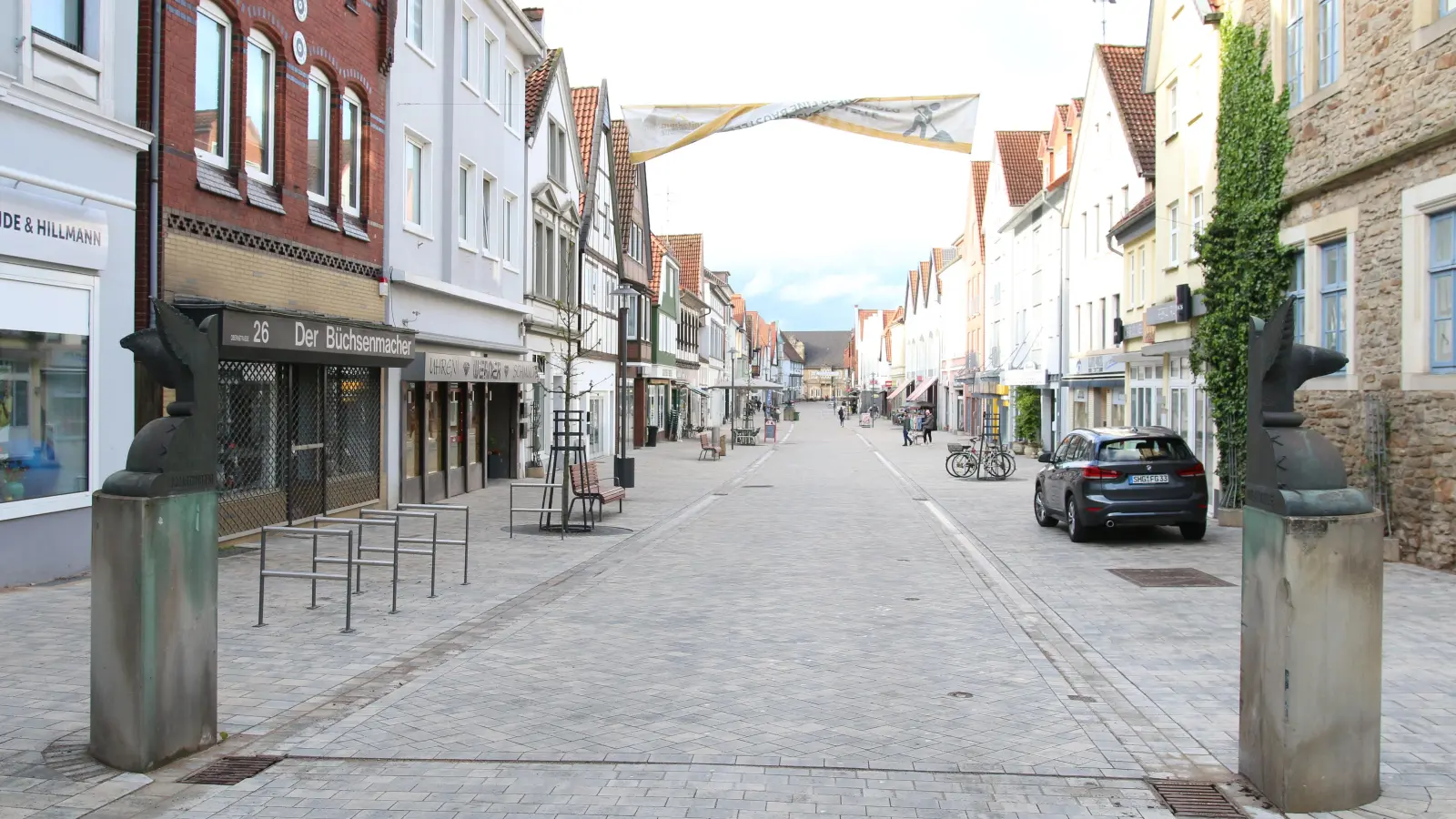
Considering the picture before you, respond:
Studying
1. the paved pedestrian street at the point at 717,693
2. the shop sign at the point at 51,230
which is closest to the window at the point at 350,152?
the shop sign at the point at 51,230

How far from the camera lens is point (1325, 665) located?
5.09 m

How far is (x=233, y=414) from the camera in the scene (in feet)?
46.1

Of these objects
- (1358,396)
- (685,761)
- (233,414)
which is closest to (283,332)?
(233,414)

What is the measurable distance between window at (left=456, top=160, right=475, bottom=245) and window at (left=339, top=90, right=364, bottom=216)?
167 inches

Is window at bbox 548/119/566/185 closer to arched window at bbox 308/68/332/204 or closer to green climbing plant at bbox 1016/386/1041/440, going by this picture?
arched window at bbox 308/68/332/204

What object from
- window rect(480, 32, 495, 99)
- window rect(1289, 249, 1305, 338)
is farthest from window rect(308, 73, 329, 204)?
window rect(1289, 249, 1305, 338)

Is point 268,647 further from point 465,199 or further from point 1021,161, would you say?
point 1021,161

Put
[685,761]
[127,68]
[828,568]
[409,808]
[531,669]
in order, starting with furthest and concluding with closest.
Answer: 1. [828,568]
2. [127,68]
3. [531,669]
4. [685,761]
5. [409,808]

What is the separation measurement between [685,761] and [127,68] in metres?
10.0

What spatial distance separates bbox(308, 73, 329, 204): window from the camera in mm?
16531

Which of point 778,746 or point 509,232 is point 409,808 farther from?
point 509,232

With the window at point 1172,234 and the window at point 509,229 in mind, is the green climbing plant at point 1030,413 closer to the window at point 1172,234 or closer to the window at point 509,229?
the window at point 1172,234

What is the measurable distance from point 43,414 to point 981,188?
175 ft

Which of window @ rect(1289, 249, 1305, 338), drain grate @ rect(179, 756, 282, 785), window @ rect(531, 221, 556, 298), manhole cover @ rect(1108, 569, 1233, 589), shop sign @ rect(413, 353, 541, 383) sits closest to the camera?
drain grate @ rect(179, 756, 282, 785)
